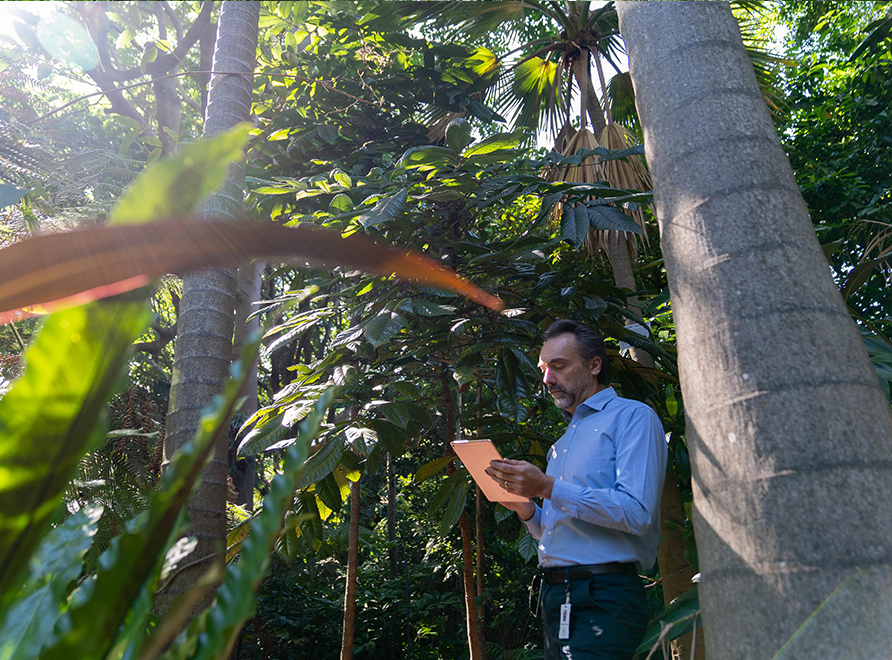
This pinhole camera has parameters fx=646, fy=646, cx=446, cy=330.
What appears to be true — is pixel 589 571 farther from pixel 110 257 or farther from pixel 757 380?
pixel 110 257

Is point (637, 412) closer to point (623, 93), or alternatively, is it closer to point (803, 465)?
point (803, 465)

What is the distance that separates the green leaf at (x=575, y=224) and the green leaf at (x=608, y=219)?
42 mm

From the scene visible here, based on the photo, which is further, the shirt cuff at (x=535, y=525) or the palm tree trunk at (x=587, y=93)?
the palm tree trunk at (x=587, y=93)

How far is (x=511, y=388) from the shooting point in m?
2.79

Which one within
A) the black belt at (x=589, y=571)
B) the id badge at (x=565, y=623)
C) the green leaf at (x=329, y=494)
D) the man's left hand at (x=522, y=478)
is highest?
the green leaf at (x=329, y=494)

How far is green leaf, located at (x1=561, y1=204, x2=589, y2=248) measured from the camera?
A: 257 cm

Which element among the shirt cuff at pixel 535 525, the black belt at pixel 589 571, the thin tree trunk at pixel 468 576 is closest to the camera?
the black belt at pixel 589 571

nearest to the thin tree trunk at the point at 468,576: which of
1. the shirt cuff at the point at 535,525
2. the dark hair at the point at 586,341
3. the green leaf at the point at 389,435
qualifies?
the green leaf at the point at 389,435

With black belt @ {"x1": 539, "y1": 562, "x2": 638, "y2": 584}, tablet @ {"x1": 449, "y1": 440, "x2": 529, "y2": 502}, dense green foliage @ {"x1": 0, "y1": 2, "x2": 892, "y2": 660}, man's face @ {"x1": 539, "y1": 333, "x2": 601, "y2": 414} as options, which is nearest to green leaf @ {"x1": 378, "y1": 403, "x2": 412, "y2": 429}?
dense green foliage @ {"x1": 0, "y1": 2, "x2": 892, "y2": 660}

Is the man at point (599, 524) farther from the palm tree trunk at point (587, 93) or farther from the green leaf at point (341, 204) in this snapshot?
the palm tree trunk at point (587, 93)

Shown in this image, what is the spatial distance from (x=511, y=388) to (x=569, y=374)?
1.38ft

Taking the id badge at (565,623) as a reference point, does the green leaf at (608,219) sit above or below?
above

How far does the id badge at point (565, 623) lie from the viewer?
192 cm

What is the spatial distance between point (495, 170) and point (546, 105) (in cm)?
390
